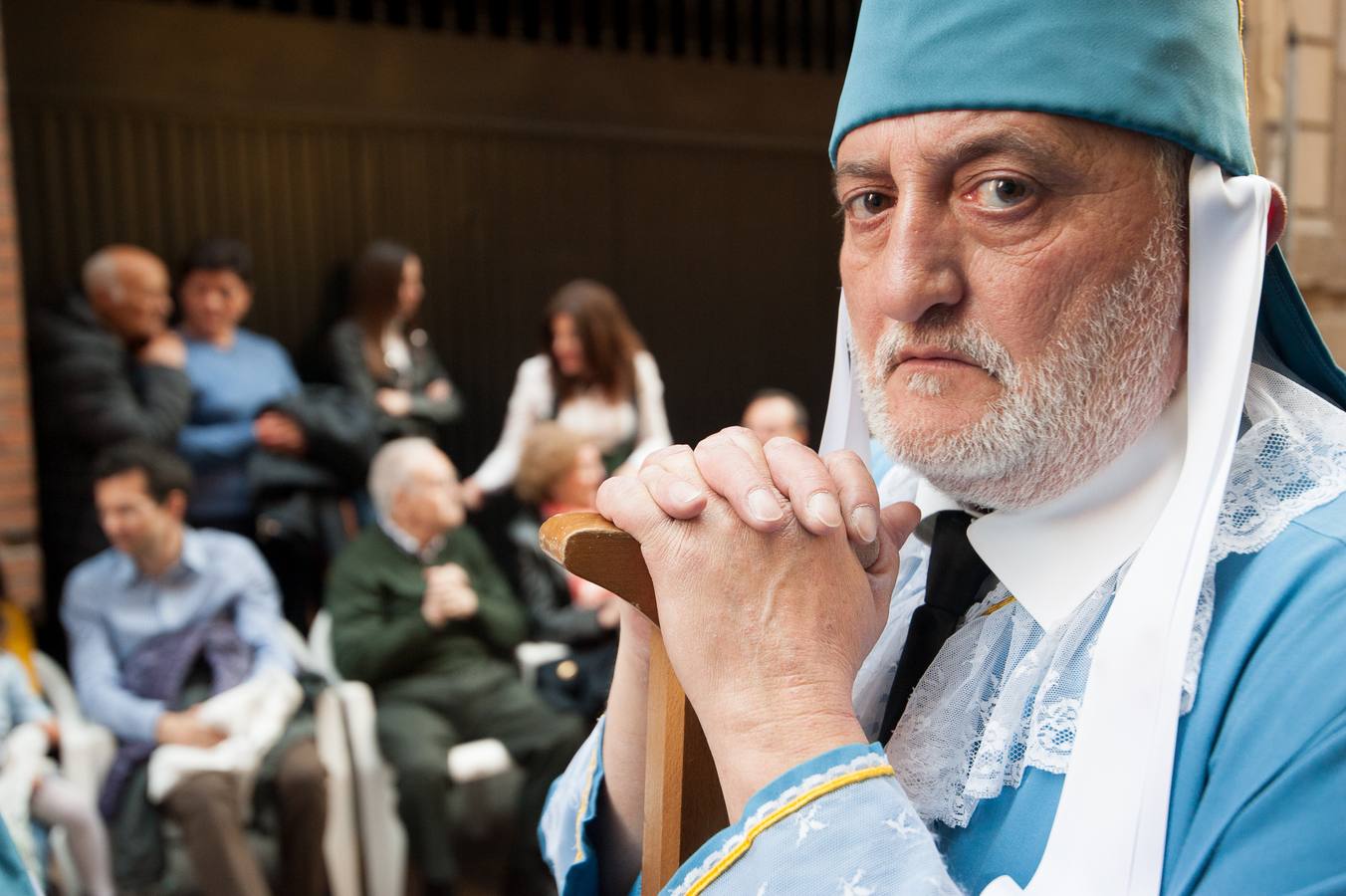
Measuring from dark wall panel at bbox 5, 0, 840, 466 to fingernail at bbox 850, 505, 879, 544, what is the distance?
4.86m

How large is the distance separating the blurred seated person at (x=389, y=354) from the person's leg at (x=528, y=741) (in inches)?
56.1

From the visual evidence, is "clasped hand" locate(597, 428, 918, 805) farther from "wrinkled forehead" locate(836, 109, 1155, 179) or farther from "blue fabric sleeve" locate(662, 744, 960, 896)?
"wrinkled forehead" locate(836, 109, 1155, 179)

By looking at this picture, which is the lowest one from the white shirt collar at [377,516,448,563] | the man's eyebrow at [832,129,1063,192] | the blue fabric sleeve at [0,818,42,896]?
the white shirt collar at [377,516,448,563]

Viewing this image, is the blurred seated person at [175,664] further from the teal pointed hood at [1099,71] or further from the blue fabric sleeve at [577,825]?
the teal pointed hood at [1099,71]

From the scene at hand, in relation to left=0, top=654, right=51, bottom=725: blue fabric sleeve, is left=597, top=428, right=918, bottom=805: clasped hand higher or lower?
higher

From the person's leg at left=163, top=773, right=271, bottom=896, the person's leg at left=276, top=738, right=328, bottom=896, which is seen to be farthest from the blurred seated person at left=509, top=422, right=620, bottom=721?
the person's leg at left=163, top=773, right=271, bottom=896

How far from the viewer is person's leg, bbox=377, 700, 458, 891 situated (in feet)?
12.6

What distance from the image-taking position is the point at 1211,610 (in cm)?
104

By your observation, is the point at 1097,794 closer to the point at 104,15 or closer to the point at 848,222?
the point at 848,222

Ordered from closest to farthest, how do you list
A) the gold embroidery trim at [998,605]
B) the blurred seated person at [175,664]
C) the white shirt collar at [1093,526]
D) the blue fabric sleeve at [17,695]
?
the white shirt collar at [1093,526]
the gold embroidery trim at [998,605]
the blue fabric sleeve at [17,695]
the blurred seated person at [175,664]

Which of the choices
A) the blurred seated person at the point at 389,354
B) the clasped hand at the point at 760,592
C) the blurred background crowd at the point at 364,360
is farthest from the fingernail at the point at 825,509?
the blurred seated person at the point at 389,354

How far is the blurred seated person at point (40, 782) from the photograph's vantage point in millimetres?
3461

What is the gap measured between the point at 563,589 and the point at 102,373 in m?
Answer: 1.78

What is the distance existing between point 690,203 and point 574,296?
8.20 feet
